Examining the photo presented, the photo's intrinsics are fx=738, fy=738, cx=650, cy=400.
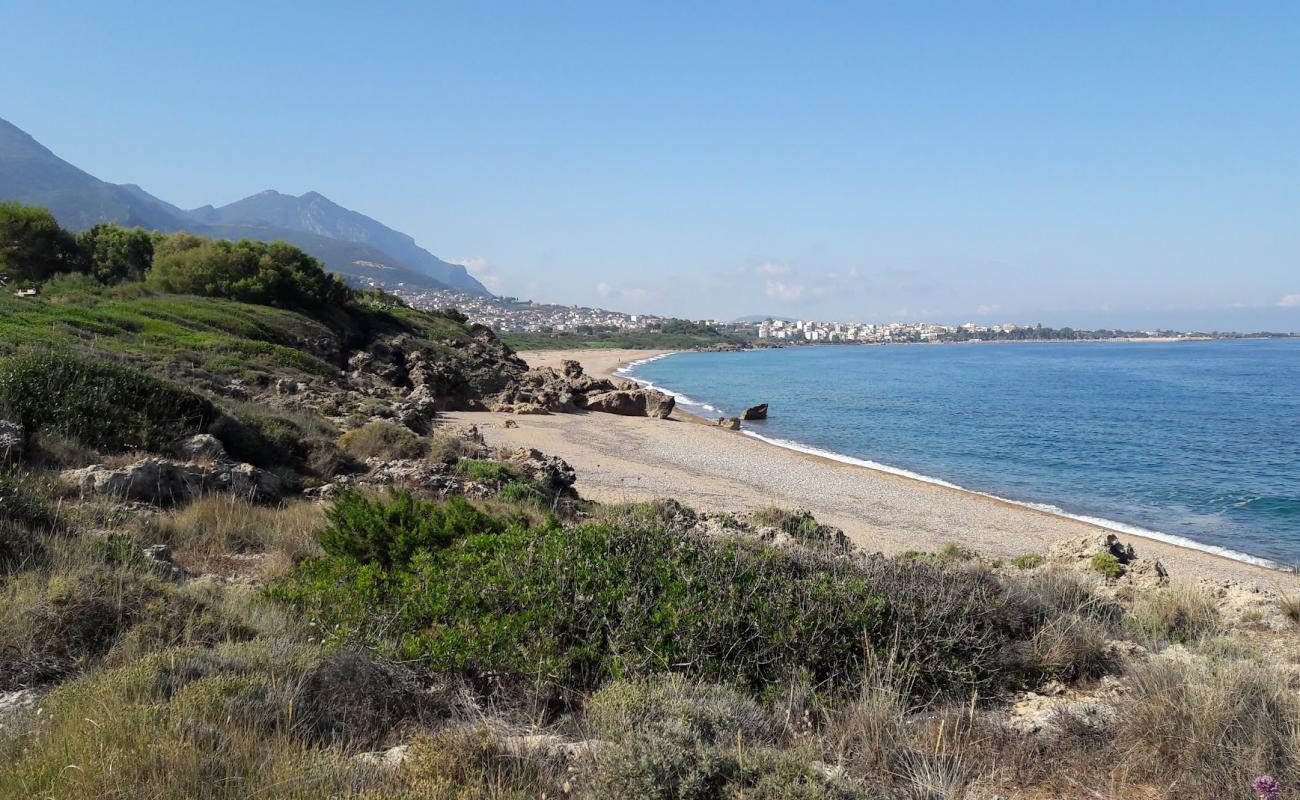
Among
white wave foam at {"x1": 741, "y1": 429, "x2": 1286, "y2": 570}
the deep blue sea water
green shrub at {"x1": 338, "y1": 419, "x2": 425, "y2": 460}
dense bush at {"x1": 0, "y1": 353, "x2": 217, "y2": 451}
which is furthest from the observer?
the deep blue sea water

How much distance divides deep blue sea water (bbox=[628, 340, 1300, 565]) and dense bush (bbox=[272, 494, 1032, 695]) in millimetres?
17330

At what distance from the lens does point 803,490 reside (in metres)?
22.9

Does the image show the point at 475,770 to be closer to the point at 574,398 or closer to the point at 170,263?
the point at 574,398

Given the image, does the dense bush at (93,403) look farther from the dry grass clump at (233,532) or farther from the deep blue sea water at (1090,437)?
the deep blue sea water at (1090,437)

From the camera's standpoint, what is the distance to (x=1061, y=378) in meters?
78.0

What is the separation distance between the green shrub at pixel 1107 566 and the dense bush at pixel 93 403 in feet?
40.5

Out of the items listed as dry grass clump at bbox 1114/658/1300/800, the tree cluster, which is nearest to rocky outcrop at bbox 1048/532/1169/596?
dry grass clump at bbox 1114/658/1300/800

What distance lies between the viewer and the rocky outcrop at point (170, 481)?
7629 mm

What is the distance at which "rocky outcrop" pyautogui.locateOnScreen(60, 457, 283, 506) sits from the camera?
7629 mm

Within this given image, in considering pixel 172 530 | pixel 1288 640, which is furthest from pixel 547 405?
pixel 1288 640

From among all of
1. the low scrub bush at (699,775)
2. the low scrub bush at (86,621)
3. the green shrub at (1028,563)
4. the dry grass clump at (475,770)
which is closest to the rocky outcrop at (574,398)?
the green shrub at (1028,563)

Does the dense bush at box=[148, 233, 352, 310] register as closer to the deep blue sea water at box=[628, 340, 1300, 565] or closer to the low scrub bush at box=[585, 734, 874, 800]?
the deep blue sea water at box=[628, 340, 1300, 565]

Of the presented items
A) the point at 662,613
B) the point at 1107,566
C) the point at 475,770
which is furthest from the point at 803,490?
the point at 475,770

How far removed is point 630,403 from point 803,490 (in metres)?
19.0
